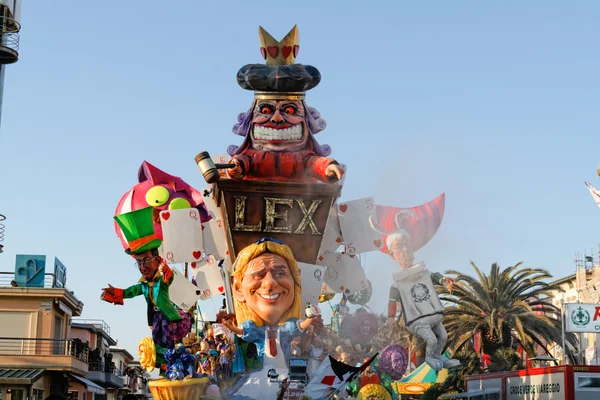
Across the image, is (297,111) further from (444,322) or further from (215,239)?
(444,322)

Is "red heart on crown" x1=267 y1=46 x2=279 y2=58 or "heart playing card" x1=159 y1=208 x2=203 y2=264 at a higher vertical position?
"red heart on crown" x1=267 y1=46 x2=279 y2=58

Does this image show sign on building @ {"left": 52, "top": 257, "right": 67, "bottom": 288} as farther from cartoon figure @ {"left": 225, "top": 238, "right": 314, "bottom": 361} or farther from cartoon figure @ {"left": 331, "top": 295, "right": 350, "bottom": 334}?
cartoon figure @ {"left": 225, "top": 238, "right": 314, "bottom": 361}

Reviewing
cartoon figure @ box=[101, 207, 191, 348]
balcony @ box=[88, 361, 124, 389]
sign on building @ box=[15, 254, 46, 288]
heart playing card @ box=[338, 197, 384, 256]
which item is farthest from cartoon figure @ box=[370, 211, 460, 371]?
balcony @ box=[88, 361, 124, 389]

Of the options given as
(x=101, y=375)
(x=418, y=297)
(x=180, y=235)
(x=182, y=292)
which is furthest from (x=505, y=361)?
(x=101, y=375)

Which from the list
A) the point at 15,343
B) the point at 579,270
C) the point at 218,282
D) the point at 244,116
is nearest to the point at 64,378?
the point at 15,343

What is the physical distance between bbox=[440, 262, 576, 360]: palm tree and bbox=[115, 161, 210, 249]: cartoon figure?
32.2ft

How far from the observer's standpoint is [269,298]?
22.9 meters

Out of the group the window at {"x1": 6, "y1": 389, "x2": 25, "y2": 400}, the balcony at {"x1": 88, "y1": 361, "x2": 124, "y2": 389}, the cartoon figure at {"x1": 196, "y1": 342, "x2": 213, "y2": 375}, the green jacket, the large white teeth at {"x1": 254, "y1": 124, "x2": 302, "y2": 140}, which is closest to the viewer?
the cartoon figure at {"x1": 196, "y1": 342, "x2": 213, "y2": 375}

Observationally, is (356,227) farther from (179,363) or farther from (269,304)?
(179,363)

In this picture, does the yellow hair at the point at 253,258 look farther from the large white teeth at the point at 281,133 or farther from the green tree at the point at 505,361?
the green tree at the point at 505,361

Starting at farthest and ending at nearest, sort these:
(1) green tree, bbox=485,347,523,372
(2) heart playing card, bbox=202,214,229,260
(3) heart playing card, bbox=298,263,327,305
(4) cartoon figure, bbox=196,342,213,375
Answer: (1) green tree, bbox=485,347,523,372 → (2) heart playing card, bbox=202,214,229,260 → (3) heart playing card, bbox=298,263,327,305 → (4) cartoon figure, bbox=196,342,213,375

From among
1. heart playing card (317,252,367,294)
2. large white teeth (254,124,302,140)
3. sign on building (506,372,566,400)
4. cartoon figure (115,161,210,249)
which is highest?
large white teeth (254,124,302,140)

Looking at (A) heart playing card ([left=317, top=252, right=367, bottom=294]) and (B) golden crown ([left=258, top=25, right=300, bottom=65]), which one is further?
(A) heart playing card ([left=317, top=252, right=367, bottom=294])

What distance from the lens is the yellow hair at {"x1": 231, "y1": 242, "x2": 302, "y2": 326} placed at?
23.1 m
